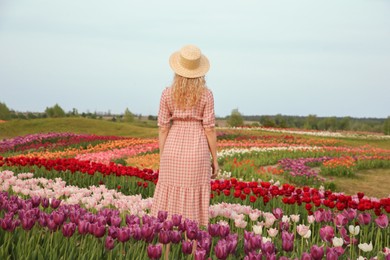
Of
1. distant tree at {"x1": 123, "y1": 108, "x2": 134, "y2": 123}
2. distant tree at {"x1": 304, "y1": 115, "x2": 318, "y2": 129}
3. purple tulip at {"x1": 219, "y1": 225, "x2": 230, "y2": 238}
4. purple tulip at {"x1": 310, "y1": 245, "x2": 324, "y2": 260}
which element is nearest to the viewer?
purple tulip at {"x1": 310, "y1": 245, "x2": 324, "y2": 260}

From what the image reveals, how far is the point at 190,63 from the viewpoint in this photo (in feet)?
18.7

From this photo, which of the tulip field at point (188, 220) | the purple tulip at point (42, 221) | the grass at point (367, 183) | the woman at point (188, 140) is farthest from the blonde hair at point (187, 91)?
the grass at point (367, 183)

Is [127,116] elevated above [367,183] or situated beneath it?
elevated above

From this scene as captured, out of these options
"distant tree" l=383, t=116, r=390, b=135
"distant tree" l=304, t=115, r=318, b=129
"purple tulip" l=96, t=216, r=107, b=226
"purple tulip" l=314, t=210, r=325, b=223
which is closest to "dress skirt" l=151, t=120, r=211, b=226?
"purple tulip" l=314, t=210, r=325, b=223

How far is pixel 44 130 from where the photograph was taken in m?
32.5

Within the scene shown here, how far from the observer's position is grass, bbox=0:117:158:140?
32.8 metres

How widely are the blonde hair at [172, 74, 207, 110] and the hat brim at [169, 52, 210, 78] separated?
65 millimetres

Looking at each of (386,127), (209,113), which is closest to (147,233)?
(209,113)

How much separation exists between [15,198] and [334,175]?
11562mm

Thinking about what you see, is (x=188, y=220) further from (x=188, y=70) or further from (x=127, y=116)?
(x=127, y=116)

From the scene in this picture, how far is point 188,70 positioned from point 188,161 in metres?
1.16

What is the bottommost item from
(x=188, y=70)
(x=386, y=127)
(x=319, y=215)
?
(x=319, y=215)

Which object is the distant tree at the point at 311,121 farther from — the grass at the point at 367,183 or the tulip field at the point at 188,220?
the grass at the point at 367,183

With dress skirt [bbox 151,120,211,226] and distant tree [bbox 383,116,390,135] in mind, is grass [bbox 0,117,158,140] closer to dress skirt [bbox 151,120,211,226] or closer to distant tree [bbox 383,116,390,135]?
dress skirt [bbox 151,120,211,226]
